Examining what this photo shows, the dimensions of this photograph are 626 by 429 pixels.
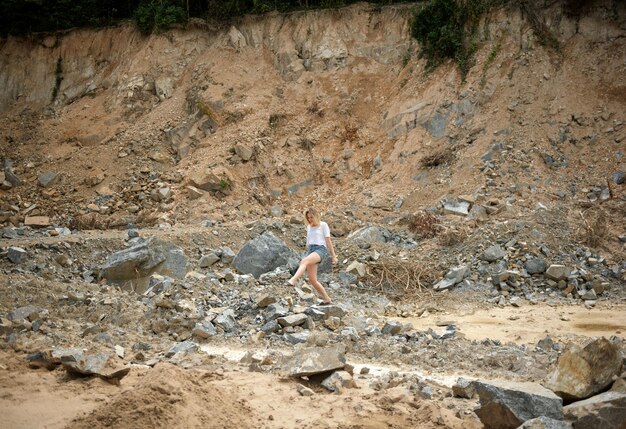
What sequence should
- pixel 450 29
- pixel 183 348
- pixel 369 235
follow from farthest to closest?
pixel 450 29, pixel 369 235, pixel 183 348

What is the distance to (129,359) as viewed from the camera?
650cm

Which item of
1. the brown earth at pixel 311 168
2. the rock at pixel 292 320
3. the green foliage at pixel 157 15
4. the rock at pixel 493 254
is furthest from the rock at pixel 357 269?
the green foliage at pixel 157 15

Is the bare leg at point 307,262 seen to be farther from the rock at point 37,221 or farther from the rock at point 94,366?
the rock at point 37,221

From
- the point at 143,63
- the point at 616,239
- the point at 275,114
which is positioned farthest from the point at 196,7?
the point at 616,239

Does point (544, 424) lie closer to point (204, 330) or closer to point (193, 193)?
point (204, 330)

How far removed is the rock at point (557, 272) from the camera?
35.8 ft

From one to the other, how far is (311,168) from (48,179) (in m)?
7.60

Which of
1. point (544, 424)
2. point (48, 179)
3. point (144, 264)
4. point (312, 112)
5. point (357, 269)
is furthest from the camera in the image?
point (312, 112)

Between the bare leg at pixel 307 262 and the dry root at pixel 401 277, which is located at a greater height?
the bare leg at pixel 307 262

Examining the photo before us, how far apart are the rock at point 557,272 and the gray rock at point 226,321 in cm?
594

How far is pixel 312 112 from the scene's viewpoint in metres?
18.8

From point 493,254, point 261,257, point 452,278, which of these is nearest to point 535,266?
point 493,254

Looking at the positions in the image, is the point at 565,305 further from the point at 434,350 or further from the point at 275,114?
the point at 275,114

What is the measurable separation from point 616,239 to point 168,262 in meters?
8.59
